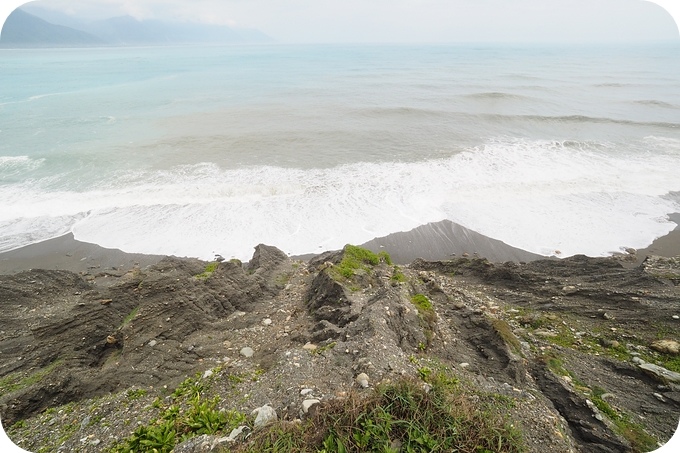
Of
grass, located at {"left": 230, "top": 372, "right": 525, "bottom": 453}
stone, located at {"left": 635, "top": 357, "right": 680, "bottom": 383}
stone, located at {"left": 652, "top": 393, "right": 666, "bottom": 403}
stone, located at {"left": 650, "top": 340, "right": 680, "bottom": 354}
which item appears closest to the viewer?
grass, located at {"left": 230, "top": 372, "right": 525, "bottom": 453}

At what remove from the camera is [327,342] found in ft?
23.7

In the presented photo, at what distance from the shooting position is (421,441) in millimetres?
3879

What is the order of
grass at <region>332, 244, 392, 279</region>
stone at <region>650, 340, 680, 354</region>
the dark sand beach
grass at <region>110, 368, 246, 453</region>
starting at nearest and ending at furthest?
1. grass at <region>110, 368, 246, 453</region>
2. stone at <region>650, 340, 680, 354</region>
3. grass at <region>332, 244, 392, 279</region>
4. the dark sand beach

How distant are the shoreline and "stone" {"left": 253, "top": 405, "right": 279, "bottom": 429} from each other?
10.4 metres

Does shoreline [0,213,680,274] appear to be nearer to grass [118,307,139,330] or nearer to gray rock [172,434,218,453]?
grass [118,307,139,330]

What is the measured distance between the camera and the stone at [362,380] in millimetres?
5477

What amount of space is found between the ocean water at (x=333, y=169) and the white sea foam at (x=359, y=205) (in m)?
0.11

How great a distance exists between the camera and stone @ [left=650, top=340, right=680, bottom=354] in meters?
7.89

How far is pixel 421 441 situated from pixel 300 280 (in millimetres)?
7953

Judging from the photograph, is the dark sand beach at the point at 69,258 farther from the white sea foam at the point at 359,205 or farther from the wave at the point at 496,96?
the wave at the point at 496,96

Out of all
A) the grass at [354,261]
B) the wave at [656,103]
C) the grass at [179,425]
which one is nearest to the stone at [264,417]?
the grass at [179,425]

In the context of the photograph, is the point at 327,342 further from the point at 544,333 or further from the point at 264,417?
the point at 544,333

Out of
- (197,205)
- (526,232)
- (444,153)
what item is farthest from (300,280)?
(444,153)

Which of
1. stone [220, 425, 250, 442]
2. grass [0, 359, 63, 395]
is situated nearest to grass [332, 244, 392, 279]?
stone [220, 425, 250, 442]
